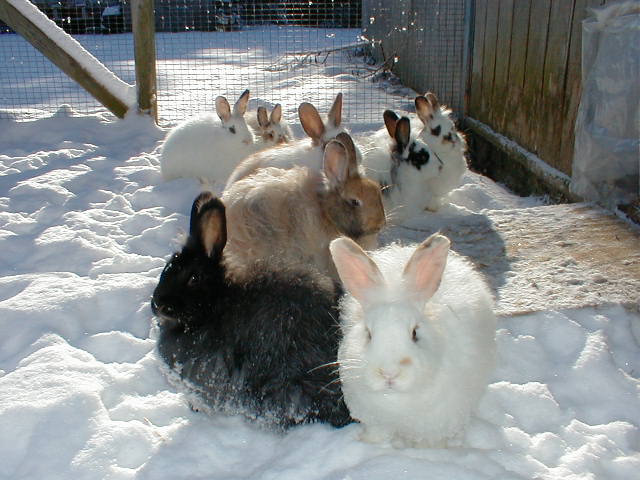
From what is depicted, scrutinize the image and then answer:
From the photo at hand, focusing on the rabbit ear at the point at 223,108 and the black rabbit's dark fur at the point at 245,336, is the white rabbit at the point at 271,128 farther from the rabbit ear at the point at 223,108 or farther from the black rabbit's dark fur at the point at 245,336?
the black rabbit's dark fur at the point at 245,336

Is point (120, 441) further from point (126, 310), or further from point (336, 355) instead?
point (126, 310)

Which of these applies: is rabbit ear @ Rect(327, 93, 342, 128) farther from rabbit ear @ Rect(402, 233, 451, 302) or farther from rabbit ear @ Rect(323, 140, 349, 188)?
rabbit ear @ Rect(402, 233, 451, 302)

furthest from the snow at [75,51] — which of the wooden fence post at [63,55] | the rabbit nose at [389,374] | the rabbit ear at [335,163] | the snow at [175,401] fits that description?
the rabbit nose at [389,374]

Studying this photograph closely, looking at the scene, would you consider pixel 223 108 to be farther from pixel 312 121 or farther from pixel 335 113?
pixel 312 121

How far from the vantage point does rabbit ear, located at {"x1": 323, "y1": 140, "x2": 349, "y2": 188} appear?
2900mm

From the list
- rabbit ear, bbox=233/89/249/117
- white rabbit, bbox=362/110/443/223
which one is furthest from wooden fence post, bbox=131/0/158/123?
white rabbit, bbox=362/110/443/223

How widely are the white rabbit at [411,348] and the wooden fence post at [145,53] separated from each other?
16.7 ft

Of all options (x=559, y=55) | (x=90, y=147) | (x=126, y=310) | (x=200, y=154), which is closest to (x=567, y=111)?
(x=559, y=55)

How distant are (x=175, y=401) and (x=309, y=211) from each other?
1047 millimetres

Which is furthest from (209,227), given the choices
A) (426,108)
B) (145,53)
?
(145,53)

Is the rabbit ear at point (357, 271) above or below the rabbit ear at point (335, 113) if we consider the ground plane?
below

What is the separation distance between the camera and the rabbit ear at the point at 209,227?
2.18m

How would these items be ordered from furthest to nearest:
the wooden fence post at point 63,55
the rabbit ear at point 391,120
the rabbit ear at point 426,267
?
the wooden fence post at point 63,55 < the rabbit ear at point 391,120 < the rabbit ear at point 426,267

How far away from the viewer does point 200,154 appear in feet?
17.0
